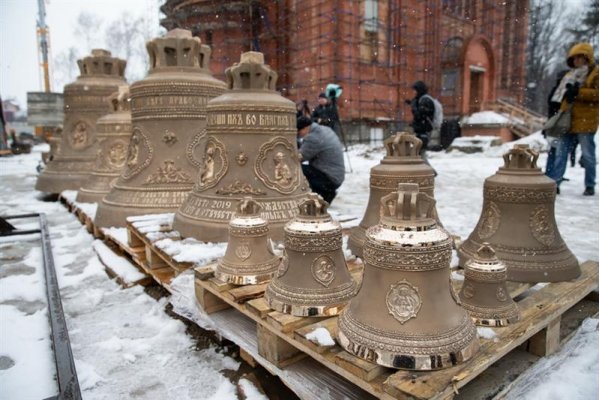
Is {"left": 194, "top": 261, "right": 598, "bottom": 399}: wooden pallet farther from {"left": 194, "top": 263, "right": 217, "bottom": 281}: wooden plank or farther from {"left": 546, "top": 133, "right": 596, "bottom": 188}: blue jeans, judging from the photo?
{"left": 546, "top": 133, "right": 596, "bottom": 188}: blue jeans

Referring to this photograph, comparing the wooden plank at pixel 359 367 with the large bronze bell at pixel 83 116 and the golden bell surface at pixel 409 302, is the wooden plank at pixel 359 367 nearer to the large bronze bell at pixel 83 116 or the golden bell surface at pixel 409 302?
the golden bell surface at pixel 409 302

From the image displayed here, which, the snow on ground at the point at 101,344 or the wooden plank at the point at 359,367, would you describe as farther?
the snow on ground at the point at 101,344

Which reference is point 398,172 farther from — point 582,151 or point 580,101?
point 582,151

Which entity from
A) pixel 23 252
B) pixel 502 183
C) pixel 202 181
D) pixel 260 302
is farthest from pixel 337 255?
pixel 23 252

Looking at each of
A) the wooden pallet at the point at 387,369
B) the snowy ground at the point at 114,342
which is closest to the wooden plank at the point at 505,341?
the wooden pallet at the point at 387,369

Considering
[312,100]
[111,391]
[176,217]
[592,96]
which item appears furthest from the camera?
[312,100]

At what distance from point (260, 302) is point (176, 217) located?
5.73 ft

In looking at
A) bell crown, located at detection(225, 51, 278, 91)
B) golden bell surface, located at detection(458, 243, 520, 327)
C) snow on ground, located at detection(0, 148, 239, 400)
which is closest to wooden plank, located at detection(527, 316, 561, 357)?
golden bell surface, located at detection(458, 243, 520, 327)

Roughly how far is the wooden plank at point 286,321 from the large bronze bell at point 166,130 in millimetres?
2757

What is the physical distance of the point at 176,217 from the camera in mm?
3684

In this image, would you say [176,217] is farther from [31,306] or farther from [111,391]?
[111,391]

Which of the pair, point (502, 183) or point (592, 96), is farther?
point (592, 96)

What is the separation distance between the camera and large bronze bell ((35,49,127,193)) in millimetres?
7082

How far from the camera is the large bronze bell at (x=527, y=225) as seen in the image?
2.57 m
